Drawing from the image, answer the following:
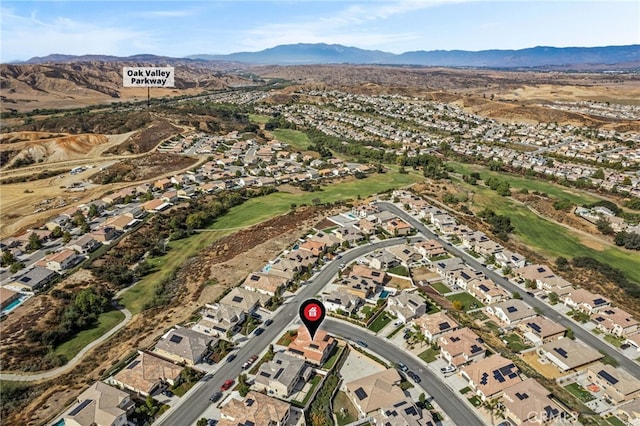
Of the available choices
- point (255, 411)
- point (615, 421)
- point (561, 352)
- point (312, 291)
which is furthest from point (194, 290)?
point (615, 421)

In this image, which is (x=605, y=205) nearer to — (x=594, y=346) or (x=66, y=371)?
(x=594, y=346)

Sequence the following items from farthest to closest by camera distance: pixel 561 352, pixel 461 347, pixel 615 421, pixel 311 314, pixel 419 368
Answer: pixel 561 352 < pixel 461 347 < pixel 419 368 < pixel 311 314 < pixel 615 421

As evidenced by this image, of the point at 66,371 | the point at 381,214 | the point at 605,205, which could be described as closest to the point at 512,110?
the point at 605,205

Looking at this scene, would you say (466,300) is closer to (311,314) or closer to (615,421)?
(615,421)

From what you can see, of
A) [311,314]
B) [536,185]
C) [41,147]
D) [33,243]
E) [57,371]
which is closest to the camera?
[311,314]

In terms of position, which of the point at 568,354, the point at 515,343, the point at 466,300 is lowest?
the point at 515,343

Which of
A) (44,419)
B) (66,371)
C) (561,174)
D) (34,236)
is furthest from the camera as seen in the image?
(561,174)

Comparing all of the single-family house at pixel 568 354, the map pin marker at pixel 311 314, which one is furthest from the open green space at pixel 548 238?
the map pin marker at pixel 311 314
